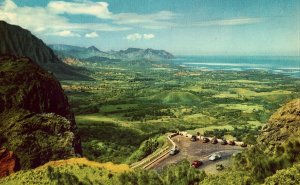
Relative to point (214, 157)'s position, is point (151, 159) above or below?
below

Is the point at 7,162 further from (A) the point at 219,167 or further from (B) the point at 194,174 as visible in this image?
(A) the point at 219,167

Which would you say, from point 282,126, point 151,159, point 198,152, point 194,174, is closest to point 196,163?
point 198,152

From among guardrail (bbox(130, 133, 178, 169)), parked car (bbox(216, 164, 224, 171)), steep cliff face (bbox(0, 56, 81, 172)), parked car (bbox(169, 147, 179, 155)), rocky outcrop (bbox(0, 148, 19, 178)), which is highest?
steep cliff face (bbox(0, 56, 81, 172))

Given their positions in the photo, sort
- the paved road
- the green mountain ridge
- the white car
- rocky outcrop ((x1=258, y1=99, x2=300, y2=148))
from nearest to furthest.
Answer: the green mountain ridge < rocky outcrop ((x1=258, y1=99, x2=300, y2=148)) < the paved road < the white car

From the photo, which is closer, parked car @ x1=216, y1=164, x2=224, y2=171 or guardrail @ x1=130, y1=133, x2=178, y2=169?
parked car @ x1=216, y1=164, x2=224, y2=171

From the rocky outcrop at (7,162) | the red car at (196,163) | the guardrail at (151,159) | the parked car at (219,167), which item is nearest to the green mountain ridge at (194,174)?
the rocky outcrop at (7,162)

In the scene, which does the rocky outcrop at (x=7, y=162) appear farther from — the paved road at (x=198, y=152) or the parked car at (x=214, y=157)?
the parked car at (x=214, y=157)

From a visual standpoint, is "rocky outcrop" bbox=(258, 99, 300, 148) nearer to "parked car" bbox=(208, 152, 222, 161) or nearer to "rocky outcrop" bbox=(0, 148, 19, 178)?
"parked car" bbox=(208, 152, 222, 161)

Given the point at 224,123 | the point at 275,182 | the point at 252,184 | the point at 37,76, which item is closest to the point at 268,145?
the point at 252,184

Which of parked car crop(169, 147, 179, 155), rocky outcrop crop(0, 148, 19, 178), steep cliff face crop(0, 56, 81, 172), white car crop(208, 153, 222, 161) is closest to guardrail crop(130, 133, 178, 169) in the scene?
parked car crop(169, 147, 179, 155)
